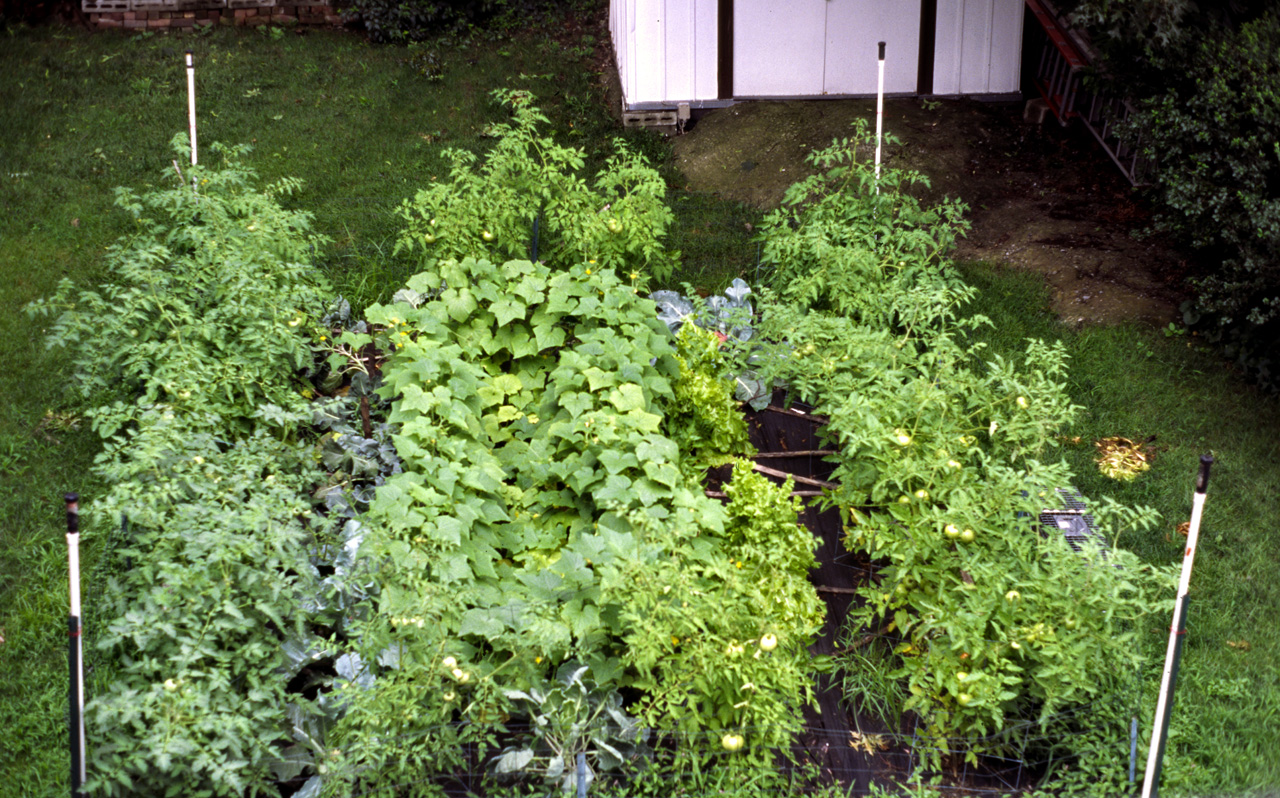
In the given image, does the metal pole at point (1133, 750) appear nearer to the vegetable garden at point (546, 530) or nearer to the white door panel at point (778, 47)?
the vegetable garden at point (546, 530)

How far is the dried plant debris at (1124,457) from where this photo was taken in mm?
5680

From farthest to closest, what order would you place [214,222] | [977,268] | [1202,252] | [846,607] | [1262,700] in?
[977,268], [1202,252], [214,222], [846,607], [1262,700]

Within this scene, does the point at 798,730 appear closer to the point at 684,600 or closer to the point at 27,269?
the point at 684,600

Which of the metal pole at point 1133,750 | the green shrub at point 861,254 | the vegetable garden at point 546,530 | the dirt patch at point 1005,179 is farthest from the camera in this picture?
the dirt patch at point 1005,179

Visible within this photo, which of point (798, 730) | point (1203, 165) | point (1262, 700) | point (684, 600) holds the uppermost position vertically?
point (1203, 165)

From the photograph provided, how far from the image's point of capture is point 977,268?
24.7ft

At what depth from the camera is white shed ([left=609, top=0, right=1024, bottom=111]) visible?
960 cm

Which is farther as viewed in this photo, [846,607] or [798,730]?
[846,607]

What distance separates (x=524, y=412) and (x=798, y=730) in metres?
2.54

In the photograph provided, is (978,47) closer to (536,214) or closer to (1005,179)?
(1005,179)

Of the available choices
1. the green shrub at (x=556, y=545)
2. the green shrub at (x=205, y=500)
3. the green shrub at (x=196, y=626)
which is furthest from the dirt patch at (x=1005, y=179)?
the green shrub at (x=196, y=626)

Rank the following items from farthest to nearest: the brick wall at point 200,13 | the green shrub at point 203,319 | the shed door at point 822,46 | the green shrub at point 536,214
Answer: the brick wall at point 200,13 < the shed door at point 822,46 < the green shrub at point 536,214 < the green shrub at point 203,319

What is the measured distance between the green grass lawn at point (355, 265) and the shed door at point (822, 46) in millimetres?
1260

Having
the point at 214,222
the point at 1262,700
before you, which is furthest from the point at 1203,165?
the point at 214,222
